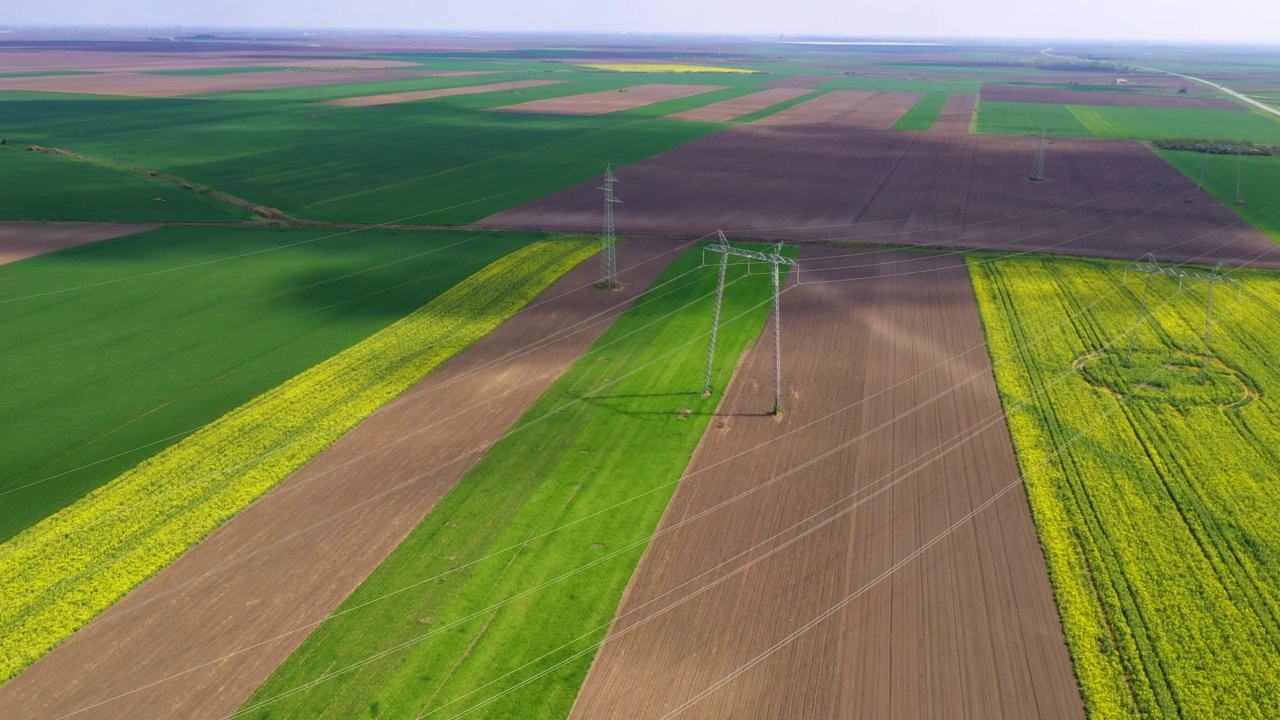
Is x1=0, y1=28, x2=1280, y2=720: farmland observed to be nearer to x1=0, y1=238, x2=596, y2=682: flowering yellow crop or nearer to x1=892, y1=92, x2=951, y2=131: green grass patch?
x1=0, y1=238, x2=596, y2=682: flowering yellow crop

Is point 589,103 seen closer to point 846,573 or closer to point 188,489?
point 188,489

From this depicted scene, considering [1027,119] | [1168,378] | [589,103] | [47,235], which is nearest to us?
[1168,378]

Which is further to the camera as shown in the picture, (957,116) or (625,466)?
(957,116)

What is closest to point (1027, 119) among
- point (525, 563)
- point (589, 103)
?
point (589, 103)

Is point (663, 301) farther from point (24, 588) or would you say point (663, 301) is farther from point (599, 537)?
point (24, 588)

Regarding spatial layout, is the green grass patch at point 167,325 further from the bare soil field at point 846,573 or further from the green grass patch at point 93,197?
the bare soil field at point 846,573
